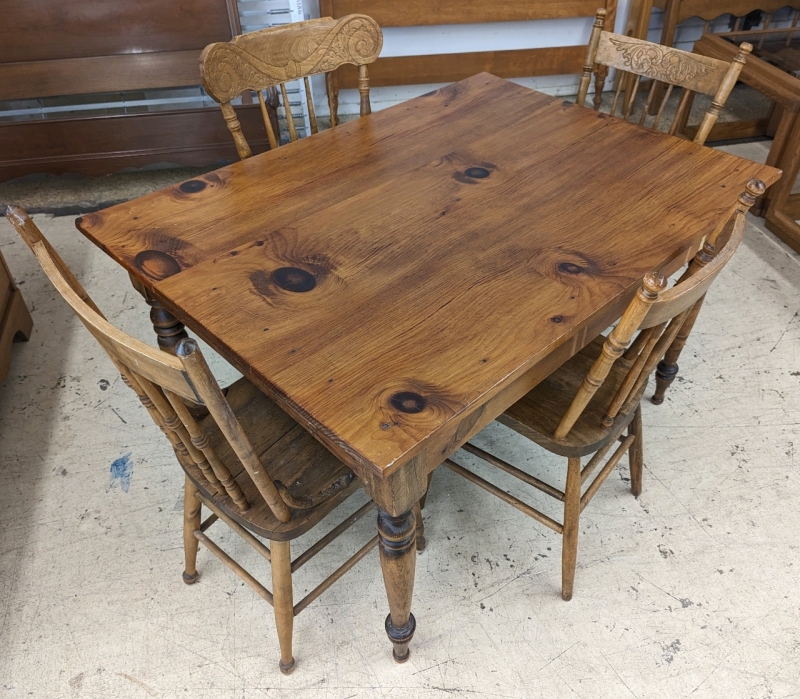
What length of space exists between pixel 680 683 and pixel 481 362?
887 mm

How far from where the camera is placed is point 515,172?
149 cm

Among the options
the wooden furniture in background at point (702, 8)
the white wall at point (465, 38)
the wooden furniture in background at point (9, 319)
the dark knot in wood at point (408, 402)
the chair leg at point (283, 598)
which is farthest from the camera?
the white wall at point (465, 38)

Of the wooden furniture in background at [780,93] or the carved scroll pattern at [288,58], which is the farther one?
the wooden furniture in background at [780,93]

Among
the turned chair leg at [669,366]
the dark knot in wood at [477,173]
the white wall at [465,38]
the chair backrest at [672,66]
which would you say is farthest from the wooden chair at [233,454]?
the white wall at [465,38]

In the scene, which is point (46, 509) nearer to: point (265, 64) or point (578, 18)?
point (265, 64)

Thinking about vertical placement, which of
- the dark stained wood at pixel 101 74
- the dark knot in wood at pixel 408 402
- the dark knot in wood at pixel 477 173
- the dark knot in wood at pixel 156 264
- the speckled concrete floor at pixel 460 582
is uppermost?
the dark knot in wood at pixel 477 173

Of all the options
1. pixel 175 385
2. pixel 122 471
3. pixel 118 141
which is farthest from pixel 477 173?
pixel 118 141

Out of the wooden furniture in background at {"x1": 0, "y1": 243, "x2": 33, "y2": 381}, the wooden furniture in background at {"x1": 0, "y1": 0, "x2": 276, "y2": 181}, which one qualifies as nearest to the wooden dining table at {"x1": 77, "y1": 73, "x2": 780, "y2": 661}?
the wooden furniture in background at {"x1": 0, "y1": 243, "x2": 33, "y2": 381}

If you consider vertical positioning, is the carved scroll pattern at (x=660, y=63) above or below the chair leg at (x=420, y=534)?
above

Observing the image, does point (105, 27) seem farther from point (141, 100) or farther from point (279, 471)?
point (279, 471)

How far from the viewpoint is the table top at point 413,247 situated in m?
0.99

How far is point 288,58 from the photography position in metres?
1.69

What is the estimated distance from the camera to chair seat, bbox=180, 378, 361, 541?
118 cm

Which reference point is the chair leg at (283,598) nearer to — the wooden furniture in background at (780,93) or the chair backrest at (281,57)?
the chair backrest at (281,57)
